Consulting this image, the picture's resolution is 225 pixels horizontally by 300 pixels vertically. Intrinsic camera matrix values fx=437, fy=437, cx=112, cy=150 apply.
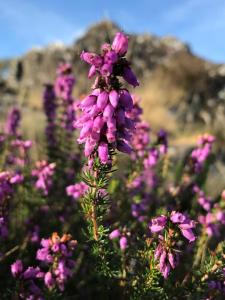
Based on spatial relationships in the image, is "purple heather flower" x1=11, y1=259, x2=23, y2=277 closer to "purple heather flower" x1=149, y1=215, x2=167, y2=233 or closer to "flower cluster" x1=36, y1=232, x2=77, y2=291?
"flower cluster" x1=36, y1=232, x2=77, y2=291

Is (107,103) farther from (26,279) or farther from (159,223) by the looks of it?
(26,279)

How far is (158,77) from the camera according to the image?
35.0 meters

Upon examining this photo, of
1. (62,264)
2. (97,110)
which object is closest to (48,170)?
(62,264)

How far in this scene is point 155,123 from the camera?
76.0ft

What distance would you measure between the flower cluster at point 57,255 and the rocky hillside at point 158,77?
42.6 feet

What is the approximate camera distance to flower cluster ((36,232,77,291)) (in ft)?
12.2

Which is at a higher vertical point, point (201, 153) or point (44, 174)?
point (201, 153)

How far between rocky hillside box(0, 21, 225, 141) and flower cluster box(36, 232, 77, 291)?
511 inches

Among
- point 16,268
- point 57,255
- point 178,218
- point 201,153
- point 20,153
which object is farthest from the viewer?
point 20,153

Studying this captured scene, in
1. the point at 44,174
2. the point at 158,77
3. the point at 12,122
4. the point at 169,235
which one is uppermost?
the point at 158,77

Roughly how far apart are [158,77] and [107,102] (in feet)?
109

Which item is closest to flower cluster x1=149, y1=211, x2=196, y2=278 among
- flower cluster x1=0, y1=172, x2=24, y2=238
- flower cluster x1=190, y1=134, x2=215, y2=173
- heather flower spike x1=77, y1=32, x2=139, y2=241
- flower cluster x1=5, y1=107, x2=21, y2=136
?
heather flower spike x1=77, y1=32, x2=139, y2=241

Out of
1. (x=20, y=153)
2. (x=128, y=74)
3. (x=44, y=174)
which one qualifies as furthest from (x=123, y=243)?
(x=20, y=153)

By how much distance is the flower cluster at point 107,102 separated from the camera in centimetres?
254
